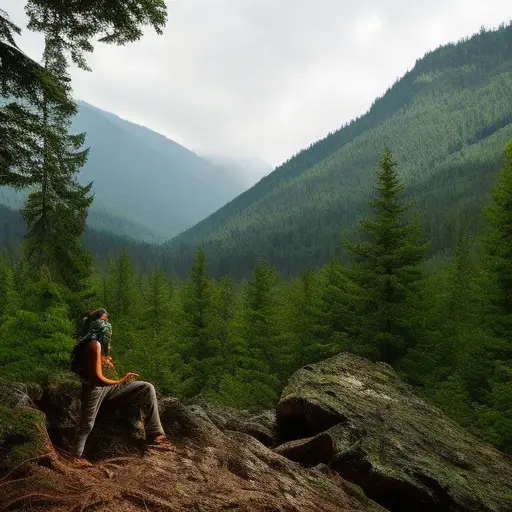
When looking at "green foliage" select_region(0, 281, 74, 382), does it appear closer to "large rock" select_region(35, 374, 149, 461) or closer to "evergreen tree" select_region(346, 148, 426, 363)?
"large rock" select_region(35, 374, 149, 461)

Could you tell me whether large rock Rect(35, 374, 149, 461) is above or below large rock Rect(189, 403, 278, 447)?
above

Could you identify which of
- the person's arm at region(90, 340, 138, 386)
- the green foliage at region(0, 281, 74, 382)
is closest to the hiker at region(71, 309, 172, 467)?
the person's arm at region(90, 340, 138, 386)

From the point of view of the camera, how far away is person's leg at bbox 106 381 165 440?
21.4 ft

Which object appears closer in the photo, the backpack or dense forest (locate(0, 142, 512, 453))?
the backpack

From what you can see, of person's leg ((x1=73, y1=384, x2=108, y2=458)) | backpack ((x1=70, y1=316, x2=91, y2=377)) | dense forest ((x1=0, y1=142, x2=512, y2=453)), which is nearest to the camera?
person's leg ((x1=73, y1=384, x2=108, y2=458))

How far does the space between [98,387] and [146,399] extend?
29.7 inches

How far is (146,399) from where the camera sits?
6.66 metres

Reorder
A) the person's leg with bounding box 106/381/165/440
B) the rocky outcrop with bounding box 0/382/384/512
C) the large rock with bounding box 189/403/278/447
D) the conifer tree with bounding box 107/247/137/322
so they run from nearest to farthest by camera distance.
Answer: the rocky outcrop with bounding box 0/382/384/512
the person's leg with bounding box 106/381/165/440
the large rock with bounding box 189/403/278/447
the conifer tree with bounding box 107/247/137/322

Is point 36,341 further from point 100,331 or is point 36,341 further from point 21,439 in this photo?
point 21,439

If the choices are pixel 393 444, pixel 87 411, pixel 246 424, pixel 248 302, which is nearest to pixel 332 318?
pixel 248 302

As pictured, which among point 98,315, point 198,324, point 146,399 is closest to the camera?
point 98,315

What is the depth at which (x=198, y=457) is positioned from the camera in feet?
20.6

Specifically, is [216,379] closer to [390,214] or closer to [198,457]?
[390,214]

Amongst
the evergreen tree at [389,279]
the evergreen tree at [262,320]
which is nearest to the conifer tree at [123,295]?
the evergreen tree at [262,320]
